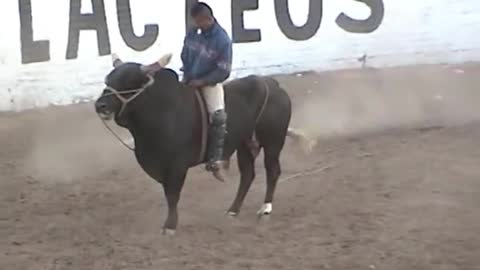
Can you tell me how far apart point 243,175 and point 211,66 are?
126 cm

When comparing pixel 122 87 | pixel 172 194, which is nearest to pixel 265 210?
pixel 172 194

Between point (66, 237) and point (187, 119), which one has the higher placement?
point (187, 119)

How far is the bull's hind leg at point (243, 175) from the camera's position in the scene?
876 centimetres

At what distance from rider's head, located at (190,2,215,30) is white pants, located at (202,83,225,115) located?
50cm

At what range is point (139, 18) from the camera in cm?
1448

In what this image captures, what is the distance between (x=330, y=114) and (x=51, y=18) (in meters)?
4.09

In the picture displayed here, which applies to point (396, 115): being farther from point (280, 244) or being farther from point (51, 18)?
point (280, 244)

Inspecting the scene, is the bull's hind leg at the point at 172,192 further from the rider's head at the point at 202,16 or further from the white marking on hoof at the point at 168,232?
the rider's head at the point at 202,16

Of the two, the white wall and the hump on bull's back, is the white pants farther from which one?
the white wall

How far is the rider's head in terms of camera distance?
7953mm

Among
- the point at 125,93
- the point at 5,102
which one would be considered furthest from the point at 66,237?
the point at 5,102

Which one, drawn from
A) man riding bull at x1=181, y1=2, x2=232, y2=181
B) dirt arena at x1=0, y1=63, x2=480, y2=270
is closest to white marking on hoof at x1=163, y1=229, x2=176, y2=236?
dirt arena at x1=0, y1=63, x2=480, y2=270

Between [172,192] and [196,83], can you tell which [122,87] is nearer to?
[196,83]

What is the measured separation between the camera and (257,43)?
1552cm
